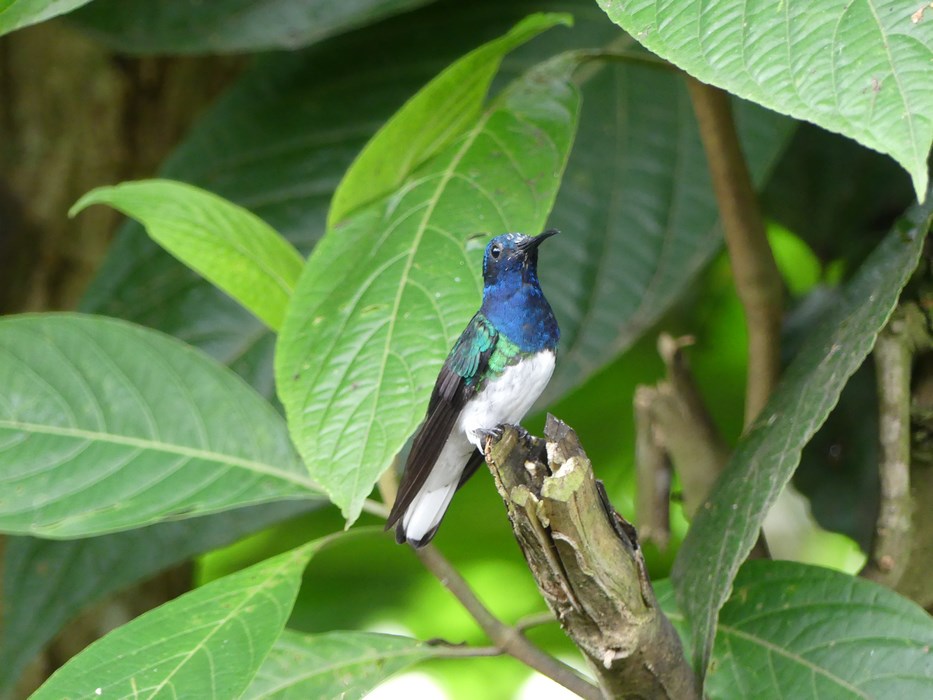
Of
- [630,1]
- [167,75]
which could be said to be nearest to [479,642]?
[167,75]

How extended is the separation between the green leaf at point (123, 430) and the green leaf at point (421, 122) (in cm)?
39

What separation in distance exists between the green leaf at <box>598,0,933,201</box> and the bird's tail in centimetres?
78

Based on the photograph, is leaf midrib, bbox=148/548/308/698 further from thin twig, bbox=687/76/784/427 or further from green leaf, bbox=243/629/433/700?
thin twig, bbox=687/76/784/427

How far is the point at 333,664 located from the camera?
1.68m

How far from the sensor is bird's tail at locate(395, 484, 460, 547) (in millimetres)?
1692

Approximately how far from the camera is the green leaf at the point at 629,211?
7.43 feet

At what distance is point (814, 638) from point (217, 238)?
3.52 ft

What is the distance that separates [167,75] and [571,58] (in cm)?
134

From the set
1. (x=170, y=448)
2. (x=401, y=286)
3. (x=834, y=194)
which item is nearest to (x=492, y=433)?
(x=401, y=286)

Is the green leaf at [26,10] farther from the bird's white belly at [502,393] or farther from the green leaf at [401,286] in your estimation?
the bird's white belly at [502,393]

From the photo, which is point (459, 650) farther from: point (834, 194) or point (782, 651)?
point (834, 194)

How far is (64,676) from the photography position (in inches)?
57.4

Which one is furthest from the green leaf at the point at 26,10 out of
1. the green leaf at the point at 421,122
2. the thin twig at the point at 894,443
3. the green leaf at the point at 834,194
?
the green leaf at the point at 834,194

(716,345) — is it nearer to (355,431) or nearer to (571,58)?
(571,58)
